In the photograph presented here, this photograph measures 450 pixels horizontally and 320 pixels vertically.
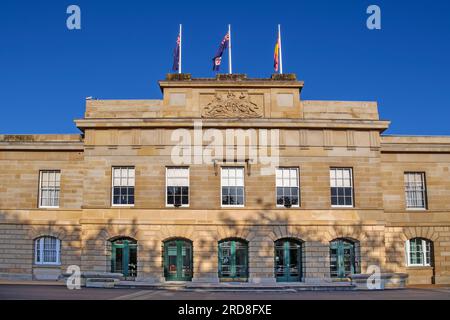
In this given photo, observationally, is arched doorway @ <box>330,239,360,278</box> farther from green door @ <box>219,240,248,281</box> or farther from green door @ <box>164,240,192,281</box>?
green door @ <box>164,240,192,281</box>

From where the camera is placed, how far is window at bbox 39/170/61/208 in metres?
29.3

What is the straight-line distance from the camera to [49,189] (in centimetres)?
2933

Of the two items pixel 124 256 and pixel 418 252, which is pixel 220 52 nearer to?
pixel 124 256

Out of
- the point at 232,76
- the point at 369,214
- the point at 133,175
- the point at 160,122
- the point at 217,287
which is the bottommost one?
the point at 217,287

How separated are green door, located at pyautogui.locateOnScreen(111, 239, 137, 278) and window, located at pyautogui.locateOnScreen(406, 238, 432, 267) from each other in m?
15.2

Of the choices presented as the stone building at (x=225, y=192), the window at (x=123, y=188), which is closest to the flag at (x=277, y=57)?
the stone building at (x=225, y=192)

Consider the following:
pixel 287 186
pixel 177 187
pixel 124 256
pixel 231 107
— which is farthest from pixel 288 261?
pixel 231 107

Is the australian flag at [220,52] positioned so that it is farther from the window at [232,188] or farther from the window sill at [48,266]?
the window sill at [48,266]

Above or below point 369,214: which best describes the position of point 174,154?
above

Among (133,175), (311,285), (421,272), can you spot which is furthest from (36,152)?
(421,272)

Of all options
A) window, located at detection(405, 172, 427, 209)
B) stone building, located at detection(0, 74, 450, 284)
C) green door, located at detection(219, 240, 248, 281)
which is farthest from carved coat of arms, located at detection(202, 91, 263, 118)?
window, located at detection(405, 172, 427, 209)

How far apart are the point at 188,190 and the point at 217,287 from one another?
565 centimetres

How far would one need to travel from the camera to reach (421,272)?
1137 inches
